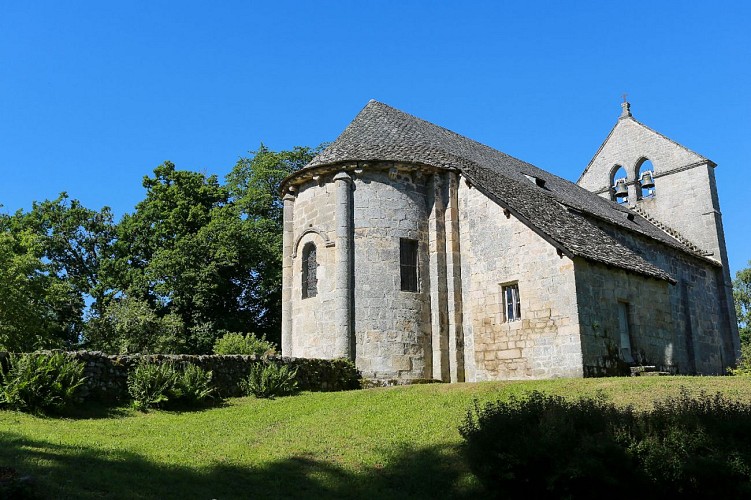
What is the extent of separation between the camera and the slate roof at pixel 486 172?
19.2 meters

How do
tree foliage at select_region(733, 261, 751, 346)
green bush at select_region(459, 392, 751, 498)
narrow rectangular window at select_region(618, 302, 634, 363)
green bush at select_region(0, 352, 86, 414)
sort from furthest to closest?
tree foliage at select_region(733, 261, 751, 346), narrow rectangular window at select_region(618, 302, 634, 363), green bush at select_region(0, 352, 86, 414), green bush at select_region(459, 392, 751, 498)

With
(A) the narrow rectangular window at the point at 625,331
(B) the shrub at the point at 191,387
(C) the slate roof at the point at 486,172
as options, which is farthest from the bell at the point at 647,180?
(B) the shrub at the point at 191,387

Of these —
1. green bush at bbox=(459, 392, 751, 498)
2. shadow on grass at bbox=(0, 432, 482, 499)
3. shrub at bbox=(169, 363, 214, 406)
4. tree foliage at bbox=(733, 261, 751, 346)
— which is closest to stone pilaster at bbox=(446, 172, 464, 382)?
shrub at bbox=(169, 363, 214, 406)

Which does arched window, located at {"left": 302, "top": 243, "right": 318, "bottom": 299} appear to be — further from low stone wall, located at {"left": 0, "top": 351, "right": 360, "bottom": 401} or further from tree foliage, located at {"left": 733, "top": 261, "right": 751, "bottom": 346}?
tree foliage, located at {"left": 733, "top": 261, "right": 751, "bottom": 346}

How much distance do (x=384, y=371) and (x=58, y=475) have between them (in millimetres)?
11390

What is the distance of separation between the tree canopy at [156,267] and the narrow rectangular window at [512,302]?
15705 millimetres

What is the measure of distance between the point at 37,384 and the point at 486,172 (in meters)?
15.0

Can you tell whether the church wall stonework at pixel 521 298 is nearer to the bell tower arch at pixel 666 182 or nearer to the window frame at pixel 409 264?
the window frame at pixel 409 264

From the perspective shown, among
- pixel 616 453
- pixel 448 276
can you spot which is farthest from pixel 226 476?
pixel 448 276

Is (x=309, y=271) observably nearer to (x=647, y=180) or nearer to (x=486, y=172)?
(x=486, y=172)

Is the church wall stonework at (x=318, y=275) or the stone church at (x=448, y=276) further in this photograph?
the church wall stonework at (x=318, y=275)

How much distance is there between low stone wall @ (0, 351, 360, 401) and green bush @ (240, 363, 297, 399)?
8.4 inches

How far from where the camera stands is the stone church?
59.5 ft

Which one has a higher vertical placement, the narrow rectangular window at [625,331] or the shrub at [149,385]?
the narrow rectangular window at [625,331]
